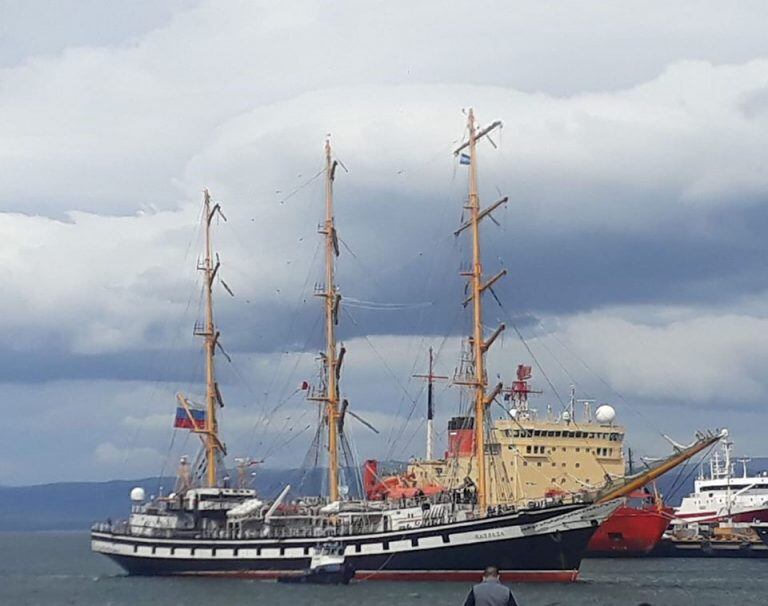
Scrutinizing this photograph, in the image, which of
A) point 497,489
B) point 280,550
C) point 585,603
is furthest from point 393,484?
point 585,603

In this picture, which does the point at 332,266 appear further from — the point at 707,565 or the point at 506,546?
the point at 707,565

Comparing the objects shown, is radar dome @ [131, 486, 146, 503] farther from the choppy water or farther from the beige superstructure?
the beige superstructure

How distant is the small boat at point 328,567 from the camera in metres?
69.0

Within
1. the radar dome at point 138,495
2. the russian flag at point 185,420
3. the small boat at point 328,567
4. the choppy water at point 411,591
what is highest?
the russian flag at point 185,420

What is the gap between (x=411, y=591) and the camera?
63.2 meters

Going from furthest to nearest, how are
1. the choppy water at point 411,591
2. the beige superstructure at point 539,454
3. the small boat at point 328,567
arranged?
the beige superstructure at point 539,454 → the small boat at point 328,567 → the choppy water at point 411,591

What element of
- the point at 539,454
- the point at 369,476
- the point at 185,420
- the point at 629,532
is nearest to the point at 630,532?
the point at 629,532

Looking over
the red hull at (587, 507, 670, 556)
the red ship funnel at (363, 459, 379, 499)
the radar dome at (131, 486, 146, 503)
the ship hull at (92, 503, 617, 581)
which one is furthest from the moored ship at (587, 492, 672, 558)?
the radar dome at (131, 486, 146, 503)

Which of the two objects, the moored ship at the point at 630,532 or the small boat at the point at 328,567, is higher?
the moored ship at the point at 630,532

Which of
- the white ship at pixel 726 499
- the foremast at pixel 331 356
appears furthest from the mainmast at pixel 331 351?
the white ship at pixel 726 499

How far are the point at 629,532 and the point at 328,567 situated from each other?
34.6m

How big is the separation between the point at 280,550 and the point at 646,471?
2070cm

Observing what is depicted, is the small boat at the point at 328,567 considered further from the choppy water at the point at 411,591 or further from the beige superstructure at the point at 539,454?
the beige superstructure at the point at 539,454

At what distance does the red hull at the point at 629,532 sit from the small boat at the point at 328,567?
3080cm
